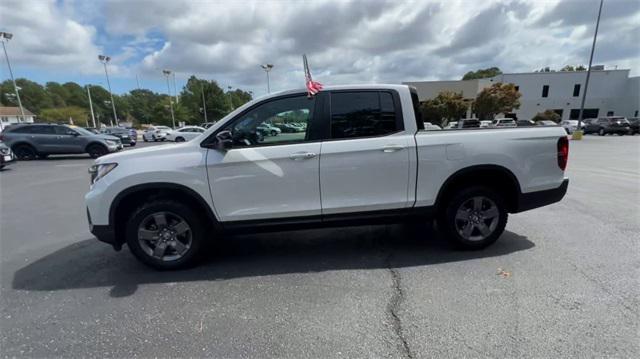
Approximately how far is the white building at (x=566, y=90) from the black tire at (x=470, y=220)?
48.3m

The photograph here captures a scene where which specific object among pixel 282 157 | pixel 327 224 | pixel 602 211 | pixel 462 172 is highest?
pixel 282 157

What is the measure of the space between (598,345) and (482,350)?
83cm

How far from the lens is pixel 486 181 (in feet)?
12.5

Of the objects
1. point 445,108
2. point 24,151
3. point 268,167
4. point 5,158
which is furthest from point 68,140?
point 445,108

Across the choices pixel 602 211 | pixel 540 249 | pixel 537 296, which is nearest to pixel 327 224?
pixel 537 296

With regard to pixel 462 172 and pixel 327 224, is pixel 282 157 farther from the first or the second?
pixel 462 172

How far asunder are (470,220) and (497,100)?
144 ft

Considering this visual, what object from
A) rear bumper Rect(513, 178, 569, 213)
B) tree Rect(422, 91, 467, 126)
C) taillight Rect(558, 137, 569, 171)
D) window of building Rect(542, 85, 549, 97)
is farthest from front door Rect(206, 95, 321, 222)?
window of building Rect(542, 85, 549, 97)

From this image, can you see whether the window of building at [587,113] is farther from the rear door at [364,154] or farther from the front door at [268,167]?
the front door at [268,167]

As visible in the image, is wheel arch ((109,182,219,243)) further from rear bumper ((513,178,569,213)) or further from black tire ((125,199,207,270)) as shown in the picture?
rear bumper ((513,178,569,213))

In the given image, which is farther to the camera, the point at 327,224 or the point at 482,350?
the point at 327,224

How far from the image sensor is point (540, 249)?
384 cm

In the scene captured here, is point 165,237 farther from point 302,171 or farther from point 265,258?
point 302,171

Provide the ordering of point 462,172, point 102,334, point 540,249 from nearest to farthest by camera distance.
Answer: point 102,334, point 462,172, point 540,249
